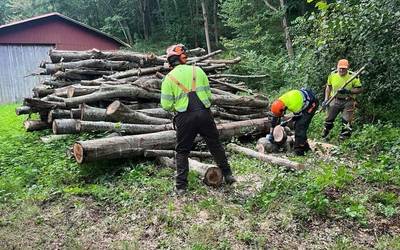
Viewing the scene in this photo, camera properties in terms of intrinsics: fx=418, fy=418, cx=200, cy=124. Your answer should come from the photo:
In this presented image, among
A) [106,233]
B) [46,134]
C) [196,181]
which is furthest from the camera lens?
[46,134]

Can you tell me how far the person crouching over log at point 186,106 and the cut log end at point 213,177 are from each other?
0.39 metres

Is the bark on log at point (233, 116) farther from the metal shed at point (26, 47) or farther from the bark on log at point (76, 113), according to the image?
the metal shed at point (26, 47)

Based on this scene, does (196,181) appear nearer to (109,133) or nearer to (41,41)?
(109,133)

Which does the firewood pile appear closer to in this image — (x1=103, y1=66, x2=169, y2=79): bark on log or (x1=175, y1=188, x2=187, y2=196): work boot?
(x1=103, y1=66, x2=169, y2=79): bark on log

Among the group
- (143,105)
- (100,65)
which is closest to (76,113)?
(143,105)

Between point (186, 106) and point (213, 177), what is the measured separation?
49.8 inches

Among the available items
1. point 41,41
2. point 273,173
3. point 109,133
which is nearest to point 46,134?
point 109,133

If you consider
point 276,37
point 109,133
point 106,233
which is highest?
point 276,37

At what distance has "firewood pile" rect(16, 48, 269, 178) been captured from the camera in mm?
7638

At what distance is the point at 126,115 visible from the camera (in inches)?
330

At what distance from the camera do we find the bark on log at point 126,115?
26.7 ft

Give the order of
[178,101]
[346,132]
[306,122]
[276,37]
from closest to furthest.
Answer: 1. [178,101]
2. [306,122]
3. [346,132]
4. [276,37]

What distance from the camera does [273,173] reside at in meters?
7.11

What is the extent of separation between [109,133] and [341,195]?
4740 millimetres
